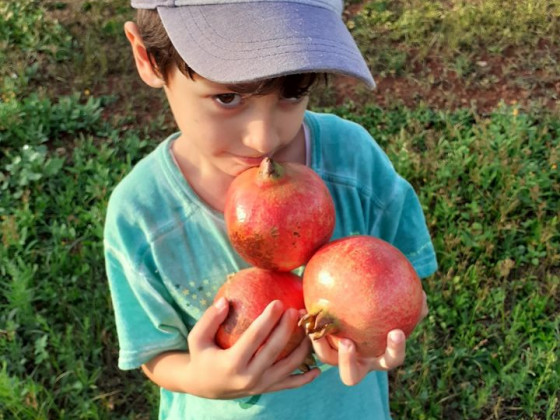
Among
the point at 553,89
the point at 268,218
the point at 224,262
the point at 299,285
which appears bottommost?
the point at 553,89

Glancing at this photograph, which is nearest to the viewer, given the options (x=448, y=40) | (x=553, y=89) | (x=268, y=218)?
(x=268, y=218)

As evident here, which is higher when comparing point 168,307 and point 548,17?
point 168,307

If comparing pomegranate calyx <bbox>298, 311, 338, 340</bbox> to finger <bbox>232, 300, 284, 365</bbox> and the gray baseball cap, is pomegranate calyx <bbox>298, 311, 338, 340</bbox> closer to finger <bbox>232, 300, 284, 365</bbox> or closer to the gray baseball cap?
finger <bbox>232, 300, 284, 365</bbox>

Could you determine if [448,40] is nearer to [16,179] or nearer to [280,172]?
[16,179]

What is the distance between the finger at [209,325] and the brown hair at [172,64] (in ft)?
1.39

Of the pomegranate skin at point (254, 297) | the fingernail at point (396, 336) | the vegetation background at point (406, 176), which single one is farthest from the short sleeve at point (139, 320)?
the vegetation background at point (406, 176)

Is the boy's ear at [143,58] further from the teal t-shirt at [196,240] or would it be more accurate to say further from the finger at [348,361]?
the finger at [348,361]

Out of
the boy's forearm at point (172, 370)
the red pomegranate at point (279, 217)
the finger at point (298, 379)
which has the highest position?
the red pomegranate at point (279, 217)

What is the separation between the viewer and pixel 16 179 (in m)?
3.49

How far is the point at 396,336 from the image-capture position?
1158mm

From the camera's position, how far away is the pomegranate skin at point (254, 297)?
126 centimetres

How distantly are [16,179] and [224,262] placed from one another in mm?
2316

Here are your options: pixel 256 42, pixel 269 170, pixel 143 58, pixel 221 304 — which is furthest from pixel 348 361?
pixel 143 58

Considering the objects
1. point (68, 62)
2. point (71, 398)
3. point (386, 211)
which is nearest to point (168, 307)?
point (386, 211)
